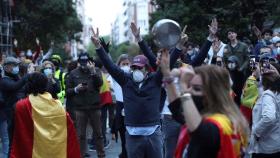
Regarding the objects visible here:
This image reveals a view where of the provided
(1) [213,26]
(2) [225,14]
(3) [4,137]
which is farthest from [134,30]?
(2) [225,14]

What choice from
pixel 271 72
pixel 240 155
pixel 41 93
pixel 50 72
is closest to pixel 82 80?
pixel 50 72

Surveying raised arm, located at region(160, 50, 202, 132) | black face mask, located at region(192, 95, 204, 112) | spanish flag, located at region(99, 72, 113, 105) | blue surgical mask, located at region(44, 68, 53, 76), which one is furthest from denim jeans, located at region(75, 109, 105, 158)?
black face mask, located at region(192, 95, 204, 112)

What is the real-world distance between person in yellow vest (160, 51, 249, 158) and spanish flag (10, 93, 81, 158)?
3.62 m

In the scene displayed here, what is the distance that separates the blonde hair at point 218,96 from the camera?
3.98 m

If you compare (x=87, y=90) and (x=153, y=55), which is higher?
(x=153, y=55)

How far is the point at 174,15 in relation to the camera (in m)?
21.3

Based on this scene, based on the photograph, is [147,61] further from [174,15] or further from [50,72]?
[174,15]

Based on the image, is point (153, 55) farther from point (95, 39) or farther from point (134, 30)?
point (95, 39)

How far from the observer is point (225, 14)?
19312mm

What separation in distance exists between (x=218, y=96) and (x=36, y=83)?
385 cm

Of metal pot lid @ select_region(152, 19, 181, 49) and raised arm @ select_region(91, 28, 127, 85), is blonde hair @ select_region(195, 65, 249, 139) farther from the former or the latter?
raised arm @ select_region(91, 28, 127, 85)

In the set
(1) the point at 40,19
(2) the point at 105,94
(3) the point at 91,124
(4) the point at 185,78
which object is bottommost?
(3) the point at 91,124

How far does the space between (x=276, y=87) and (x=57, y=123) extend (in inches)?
118

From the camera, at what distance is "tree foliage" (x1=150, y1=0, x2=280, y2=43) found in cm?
1931
